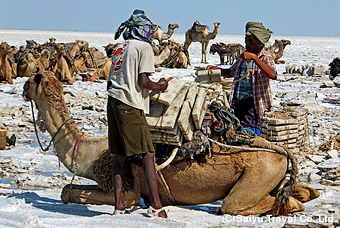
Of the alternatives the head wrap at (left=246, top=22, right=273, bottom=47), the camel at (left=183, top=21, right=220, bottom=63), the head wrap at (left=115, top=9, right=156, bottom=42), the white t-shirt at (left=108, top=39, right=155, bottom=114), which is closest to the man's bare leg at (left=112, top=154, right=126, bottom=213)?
the white t-shirt at (left=108, top=39, right=155, bottom=114)

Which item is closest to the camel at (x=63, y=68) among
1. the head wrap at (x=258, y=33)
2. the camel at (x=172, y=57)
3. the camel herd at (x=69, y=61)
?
the camel herd at (x=69, y=61)

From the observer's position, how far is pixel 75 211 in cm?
424

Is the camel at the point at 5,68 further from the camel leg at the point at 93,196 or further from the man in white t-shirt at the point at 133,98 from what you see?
the man in white t-shirt at the point at 133,98

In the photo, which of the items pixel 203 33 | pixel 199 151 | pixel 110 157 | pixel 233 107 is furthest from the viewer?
pixel 203 33

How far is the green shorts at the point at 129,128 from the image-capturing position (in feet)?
12.3

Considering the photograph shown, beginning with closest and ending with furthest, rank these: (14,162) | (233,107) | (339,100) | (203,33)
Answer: (233,107) → (14,162) → (339,100) → (203,33)

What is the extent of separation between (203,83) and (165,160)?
1.59 meters

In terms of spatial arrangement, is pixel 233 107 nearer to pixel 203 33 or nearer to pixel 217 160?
pixel 217 160

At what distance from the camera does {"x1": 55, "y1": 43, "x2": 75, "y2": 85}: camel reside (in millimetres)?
15844

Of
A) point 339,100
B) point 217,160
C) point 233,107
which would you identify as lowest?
point 339,100

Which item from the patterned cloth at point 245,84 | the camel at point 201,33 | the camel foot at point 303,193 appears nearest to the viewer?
the camel foot at point 303,193

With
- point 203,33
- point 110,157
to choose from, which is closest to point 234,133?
point 110,157

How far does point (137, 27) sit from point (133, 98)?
25.2 inches

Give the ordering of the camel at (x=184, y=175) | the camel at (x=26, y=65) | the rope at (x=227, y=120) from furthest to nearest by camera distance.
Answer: the camel at (x=26, y=65)
the rope at (x=227, y=120)
the camel at (x=184, y=175)
